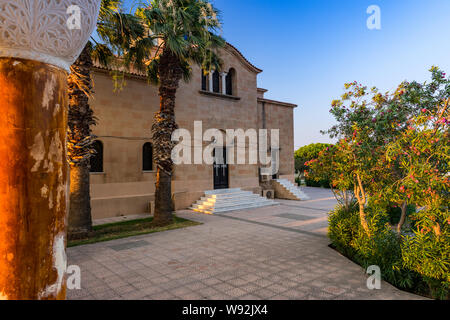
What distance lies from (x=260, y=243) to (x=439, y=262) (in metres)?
4.69

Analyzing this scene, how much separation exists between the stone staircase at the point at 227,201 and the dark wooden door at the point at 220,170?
2.39ft

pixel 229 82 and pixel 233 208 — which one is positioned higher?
pixel 229 82

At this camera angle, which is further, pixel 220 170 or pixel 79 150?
pixel 220 170

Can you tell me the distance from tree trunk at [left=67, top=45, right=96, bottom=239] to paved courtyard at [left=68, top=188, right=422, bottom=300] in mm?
1324

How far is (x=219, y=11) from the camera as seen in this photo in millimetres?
11273

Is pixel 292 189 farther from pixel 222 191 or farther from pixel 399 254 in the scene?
pixel 399 254

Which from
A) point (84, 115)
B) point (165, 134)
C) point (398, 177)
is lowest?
point (398, 177)

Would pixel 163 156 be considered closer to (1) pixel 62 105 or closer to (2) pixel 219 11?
(2) pixel 219 11

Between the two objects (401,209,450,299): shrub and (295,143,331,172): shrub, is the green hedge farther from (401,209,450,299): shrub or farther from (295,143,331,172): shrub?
(295,143,331,172): shrub

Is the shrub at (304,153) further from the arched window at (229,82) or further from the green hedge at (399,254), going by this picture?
the green hedge at (399,254)

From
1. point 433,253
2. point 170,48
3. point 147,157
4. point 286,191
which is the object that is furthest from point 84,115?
point 286,191

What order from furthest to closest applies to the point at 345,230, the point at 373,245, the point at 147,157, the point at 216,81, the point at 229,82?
the point at 229,82
the point at 216,81
the point at 147,157
the point at 345,230
the point at 373,245

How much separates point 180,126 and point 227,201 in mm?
5118

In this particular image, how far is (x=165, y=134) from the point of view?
1127 cm
